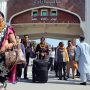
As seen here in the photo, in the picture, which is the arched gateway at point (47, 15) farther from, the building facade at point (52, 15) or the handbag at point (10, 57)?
the handbag at point (10, 57)

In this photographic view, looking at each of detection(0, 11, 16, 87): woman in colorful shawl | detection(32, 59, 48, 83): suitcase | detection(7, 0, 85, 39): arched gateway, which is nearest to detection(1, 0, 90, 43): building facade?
detection(7, 0, 85, 39): arched gateway

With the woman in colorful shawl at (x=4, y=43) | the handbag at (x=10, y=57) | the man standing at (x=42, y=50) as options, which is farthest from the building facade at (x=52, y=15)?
the handbag at (x=10, y=57)

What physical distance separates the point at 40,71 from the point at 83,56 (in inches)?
60.5

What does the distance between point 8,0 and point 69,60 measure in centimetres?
1701

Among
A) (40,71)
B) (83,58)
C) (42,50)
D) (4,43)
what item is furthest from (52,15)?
(4,43)

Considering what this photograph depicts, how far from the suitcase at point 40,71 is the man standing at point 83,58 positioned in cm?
116

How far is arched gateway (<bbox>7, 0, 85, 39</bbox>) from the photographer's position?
29781 millimetres

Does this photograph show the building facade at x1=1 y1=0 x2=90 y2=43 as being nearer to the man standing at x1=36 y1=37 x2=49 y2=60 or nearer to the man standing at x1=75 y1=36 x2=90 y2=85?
the man standing at x1=36 y1=37 x2=49 y2=60

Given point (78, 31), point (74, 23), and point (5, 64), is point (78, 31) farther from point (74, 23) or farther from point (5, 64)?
point (5, 64)

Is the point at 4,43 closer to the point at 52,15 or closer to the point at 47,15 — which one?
the point at 47,15

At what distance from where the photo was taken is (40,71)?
42.4 ft

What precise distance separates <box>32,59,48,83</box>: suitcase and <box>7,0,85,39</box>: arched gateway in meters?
16.7

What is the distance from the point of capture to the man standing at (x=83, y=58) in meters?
12.6

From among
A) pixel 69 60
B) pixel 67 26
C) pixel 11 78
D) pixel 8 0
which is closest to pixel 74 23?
pixel 67 26
